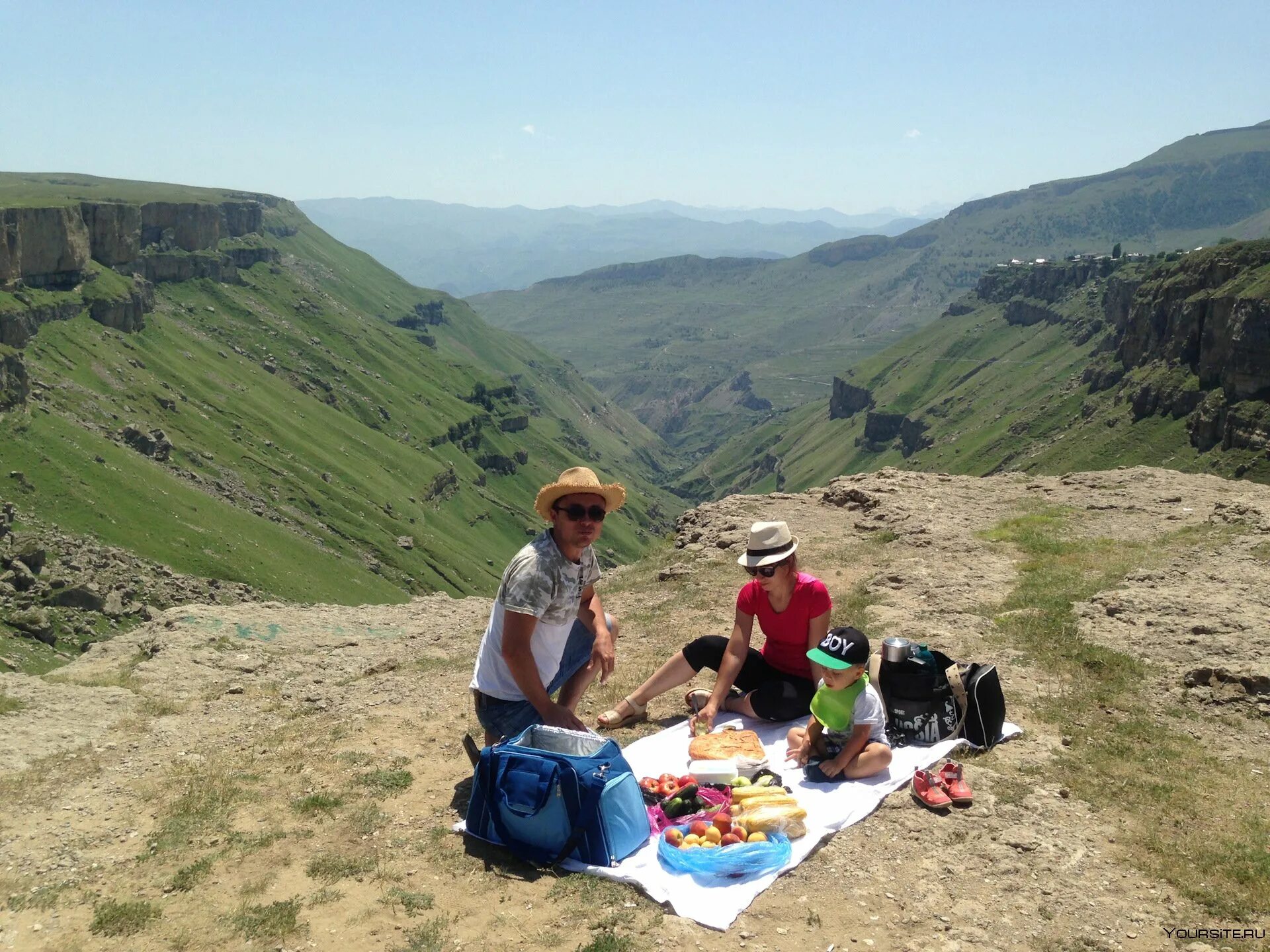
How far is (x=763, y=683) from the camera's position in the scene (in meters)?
13.3

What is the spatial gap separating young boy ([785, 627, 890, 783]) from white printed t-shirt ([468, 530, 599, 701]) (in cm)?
311

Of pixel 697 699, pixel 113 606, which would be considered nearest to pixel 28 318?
pixel 113 606

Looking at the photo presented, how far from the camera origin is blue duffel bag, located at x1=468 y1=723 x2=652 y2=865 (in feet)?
31.9

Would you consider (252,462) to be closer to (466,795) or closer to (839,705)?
(466,795)

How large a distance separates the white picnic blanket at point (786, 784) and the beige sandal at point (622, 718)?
0.57 metres

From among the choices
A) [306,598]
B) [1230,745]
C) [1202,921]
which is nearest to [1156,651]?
[1230,745]

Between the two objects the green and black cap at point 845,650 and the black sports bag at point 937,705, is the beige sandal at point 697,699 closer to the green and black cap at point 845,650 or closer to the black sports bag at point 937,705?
the black sports bag at point 937,705

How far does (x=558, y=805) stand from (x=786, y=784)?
317 centimetres

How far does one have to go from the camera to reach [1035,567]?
2139 centimetres

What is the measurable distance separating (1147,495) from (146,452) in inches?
3600

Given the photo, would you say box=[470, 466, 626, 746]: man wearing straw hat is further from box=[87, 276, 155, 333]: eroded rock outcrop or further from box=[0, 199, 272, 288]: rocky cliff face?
box=[87, 276, 155, 333]: eroded rock outcrop

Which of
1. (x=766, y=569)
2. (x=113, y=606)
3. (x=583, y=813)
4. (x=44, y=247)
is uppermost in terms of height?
(x=44, y=247)

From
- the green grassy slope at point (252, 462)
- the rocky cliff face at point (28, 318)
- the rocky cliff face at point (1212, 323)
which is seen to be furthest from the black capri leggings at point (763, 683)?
the rocky cliff face at point (1212, 323)

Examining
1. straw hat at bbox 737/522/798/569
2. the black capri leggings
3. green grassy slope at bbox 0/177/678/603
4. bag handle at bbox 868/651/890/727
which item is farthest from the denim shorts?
green grassy slope at bbox 0/177/678/603
